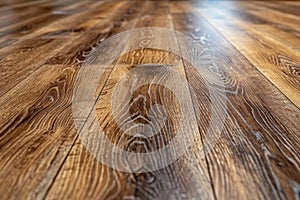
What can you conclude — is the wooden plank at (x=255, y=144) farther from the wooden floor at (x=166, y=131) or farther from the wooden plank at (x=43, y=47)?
the wooden plank at (x=43, y=47)

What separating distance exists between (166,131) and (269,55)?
0.70 meters

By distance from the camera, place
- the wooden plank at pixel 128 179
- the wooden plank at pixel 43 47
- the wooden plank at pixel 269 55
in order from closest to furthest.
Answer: the wooden plank at pixel 128 179 → the wooden plank at pixel 269 55 → the wooden plank at pixel 43 47

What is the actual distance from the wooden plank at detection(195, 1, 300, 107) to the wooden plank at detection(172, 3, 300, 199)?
0.12 ft

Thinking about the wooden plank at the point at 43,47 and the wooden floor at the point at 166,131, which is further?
the wooden plank at the point at 43,47

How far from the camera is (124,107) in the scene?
76cm

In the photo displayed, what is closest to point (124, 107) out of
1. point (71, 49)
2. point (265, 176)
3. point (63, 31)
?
point (265, 176)

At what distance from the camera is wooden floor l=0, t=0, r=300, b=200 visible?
489mm

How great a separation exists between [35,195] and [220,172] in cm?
28

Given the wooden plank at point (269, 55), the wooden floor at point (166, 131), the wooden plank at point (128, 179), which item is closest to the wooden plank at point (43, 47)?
the wooden floor at point (166, 131)

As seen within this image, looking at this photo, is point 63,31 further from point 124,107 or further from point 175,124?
point 175,124

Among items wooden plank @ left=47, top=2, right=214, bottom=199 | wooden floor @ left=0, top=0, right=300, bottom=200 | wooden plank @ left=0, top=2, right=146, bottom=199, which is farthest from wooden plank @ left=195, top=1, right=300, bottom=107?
wooden plank @ left=0, top=2, right=146, bottom=199

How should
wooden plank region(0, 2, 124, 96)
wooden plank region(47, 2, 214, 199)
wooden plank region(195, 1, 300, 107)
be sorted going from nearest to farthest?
1. wooden plank region(47, 2, 214, 199)
2. wooden plank region(195, 1, 300, 107)
3. wooden plank region(0, 2, 124, 96)

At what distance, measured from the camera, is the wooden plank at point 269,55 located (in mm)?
902

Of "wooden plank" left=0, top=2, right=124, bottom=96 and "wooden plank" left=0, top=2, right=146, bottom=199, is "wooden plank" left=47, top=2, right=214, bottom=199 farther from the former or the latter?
"wooden plank" left=0, top=2, right=124, bottom=96
